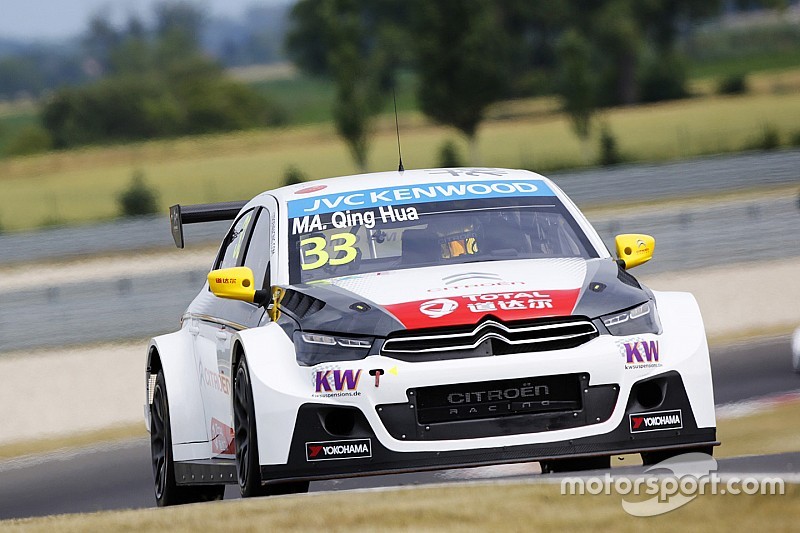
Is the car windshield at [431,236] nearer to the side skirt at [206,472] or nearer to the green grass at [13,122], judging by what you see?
the side skirt at [206,472]

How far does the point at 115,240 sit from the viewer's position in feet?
109

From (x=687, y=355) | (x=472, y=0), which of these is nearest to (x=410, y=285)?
(x=687, y=355)

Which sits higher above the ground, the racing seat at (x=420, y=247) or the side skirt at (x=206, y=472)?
the racing seat at (x=420, y=247)

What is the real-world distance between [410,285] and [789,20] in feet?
222

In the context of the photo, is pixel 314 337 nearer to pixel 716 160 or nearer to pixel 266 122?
pixel 716 160

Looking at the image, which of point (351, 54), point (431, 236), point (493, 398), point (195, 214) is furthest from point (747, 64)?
point (493, 398)

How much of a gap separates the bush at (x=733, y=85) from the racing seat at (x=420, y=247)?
54.8 m

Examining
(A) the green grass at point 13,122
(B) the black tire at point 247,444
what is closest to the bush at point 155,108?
(A) the green grass at point 13,122

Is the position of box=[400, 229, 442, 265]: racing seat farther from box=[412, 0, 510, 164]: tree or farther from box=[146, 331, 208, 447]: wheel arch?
box=[412, 0, 510, 164]: tree

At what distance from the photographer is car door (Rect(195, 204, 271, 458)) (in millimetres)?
7465

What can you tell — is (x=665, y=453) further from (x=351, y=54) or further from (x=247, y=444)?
(x=351, y=54)

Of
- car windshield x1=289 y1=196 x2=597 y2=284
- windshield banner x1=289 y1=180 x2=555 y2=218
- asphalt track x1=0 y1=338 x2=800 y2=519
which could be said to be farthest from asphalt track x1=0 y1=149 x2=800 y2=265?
car windshield x1=289 y1=196 x2=597 y2=284

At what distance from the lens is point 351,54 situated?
59.3 metres

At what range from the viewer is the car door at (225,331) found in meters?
7.46
